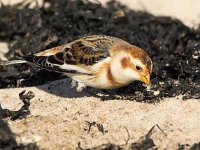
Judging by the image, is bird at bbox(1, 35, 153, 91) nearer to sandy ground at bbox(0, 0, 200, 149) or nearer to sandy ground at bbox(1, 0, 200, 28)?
sandy ground at bbox(0, 0, 200, 149)

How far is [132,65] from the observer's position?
20.2 feet

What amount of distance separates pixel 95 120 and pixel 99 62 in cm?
73

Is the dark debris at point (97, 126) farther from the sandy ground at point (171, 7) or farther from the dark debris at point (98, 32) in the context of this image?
the sandy ground at point (171, 7)

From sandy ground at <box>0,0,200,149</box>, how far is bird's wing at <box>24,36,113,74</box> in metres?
0.33

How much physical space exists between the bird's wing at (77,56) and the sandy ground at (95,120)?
326 millimetres

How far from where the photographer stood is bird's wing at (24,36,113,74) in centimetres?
639

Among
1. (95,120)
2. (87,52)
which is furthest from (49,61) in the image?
(95,120)

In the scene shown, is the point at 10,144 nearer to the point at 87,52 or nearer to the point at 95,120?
the point at 95,120

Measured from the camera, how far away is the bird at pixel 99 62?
6.14 metres

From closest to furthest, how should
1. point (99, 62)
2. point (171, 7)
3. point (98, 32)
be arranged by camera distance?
1. point (99, 62)
2. point (98, 32)
3. point (171, 7)

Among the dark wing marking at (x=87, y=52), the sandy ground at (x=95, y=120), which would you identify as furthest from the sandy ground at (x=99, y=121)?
the dark wing marking at (x=87, y=52)

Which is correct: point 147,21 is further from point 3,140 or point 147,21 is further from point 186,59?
point 3,140

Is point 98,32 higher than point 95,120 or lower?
higher

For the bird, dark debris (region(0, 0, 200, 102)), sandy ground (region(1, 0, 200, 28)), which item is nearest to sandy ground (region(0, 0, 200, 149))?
the bird
